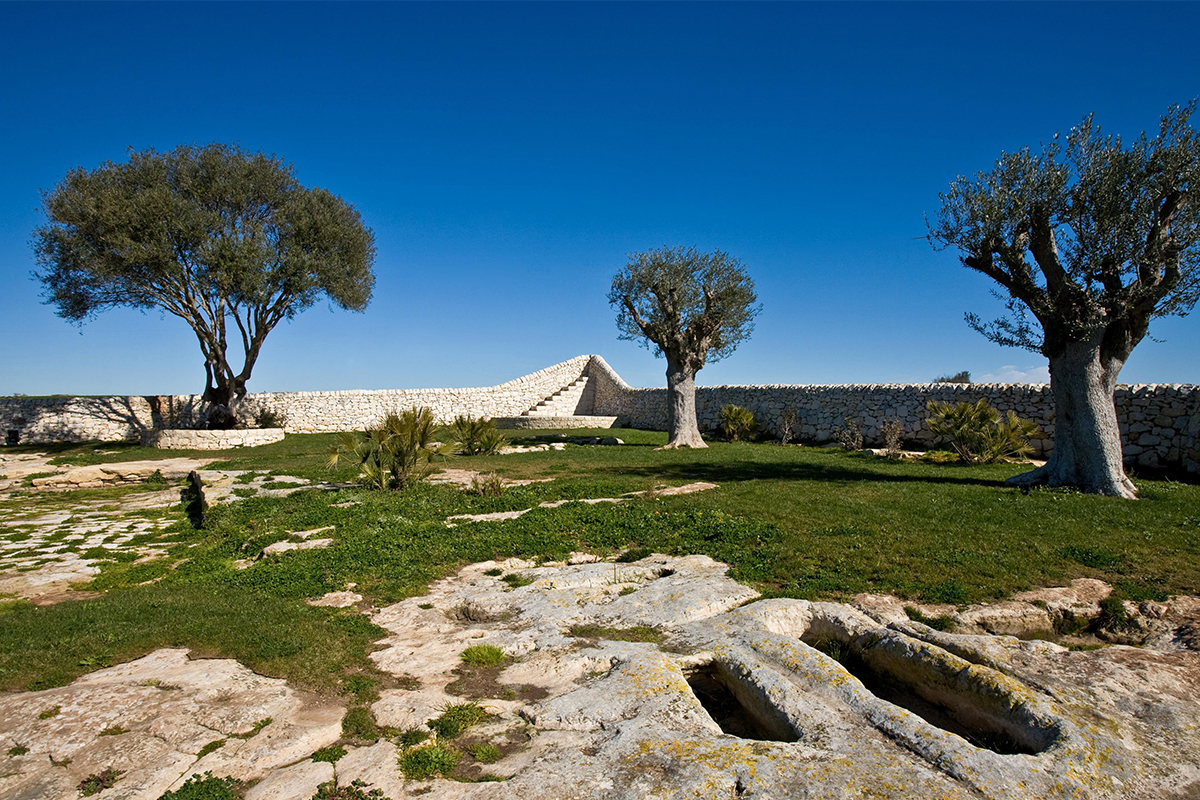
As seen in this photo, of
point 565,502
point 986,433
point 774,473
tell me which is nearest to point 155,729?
point 565,502

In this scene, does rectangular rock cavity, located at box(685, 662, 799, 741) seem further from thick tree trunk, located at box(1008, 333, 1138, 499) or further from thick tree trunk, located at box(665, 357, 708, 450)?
thick tree trunk, located at box(665, 357, 708, 450)

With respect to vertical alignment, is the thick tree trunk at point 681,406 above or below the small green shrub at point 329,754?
above

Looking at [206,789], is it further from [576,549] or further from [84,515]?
[84,515]

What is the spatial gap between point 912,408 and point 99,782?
20448 millimetres

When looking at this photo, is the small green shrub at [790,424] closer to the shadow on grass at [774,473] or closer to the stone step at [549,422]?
the shadow on grass at [774,473]

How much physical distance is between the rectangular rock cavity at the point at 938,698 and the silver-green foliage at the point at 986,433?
1240cm

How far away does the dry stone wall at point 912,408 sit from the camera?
13898mm

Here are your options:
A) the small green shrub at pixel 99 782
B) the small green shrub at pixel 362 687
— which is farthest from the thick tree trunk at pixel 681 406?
the small green shrub at pixel 99 782

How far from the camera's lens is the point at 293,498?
10898 millimetres

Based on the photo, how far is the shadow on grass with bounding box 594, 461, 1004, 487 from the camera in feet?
40.9

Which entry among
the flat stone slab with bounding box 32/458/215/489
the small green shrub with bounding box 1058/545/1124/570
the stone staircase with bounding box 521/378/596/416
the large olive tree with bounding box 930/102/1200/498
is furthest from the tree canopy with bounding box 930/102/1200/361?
the stone staircase with bounding box 521/378/596/416

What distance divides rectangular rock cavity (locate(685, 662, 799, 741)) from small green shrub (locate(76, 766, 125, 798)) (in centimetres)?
311

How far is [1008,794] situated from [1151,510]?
8.64m

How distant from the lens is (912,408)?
1947 cm
